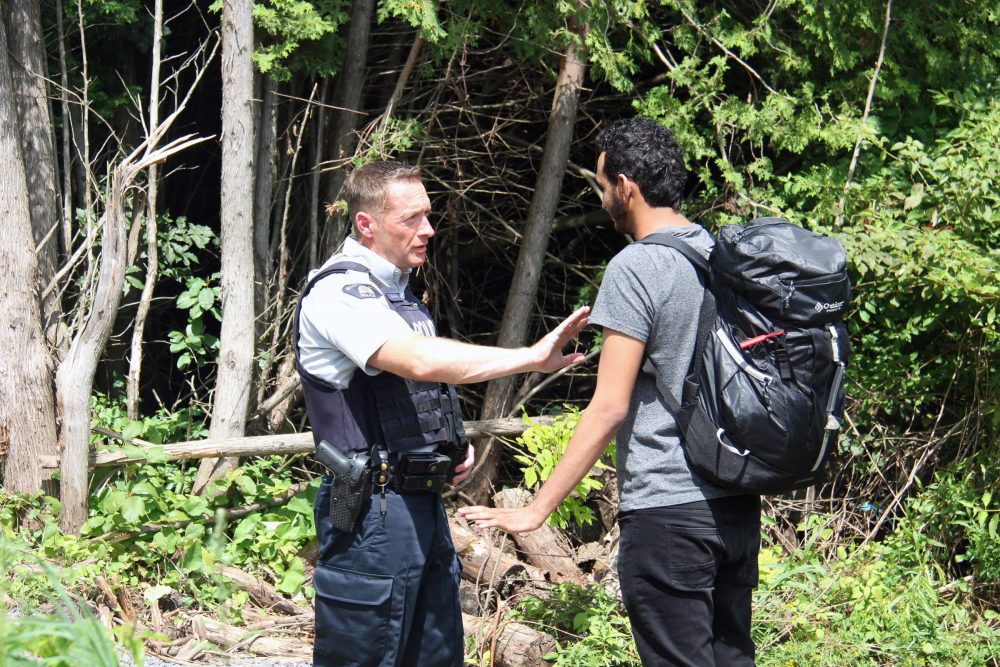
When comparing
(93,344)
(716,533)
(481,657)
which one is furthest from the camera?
(93,344)

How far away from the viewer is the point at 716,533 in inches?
96.5

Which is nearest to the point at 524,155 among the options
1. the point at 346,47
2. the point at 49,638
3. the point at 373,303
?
the point at 346,47

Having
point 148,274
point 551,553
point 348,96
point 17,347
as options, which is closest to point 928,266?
point 551,553

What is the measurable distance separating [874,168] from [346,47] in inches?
119

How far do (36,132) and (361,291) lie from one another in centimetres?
334

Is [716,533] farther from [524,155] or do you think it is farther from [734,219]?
[524,155]

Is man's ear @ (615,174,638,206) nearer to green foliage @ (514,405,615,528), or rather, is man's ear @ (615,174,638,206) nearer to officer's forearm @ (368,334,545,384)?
officer's forearm @ (368,334,545,384)

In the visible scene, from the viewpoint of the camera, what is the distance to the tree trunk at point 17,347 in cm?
470

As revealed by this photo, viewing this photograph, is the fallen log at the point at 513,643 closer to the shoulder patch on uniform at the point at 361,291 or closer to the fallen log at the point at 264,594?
the fallen log at the point at 264,594

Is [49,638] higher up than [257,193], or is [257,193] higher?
[257,193]

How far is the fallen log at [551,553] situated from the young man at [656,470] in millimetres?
2311

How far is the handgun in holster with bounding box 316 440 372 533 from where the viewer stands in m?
2.55

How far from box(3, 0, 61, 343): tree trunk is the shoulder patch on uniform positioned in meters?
3.08

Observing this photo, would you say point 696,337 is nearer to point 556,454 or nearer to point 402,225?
point 402,225
